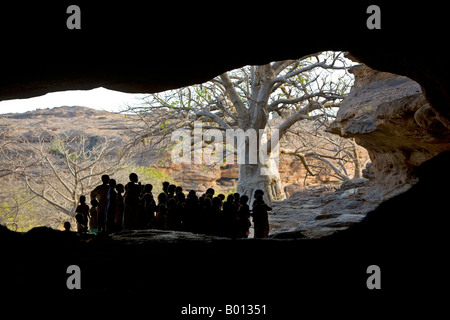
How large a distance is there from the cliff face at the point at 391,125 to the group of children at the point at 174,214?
9.26ft

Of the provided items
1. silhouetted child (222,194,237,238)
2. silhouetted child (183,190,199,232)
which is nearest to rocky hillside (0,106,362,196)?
silhouetted child (183,190,199,232)

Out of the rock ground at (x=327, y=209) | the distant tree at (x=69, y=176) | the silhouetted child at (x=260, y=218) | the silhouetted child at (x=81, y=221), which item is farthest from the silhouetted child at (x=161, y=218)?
the distant tree at (x=69, y=176)

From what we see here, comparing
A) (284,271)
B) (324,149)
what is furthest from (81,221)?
(324,149)

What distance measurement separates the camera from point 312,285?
2.55 meters

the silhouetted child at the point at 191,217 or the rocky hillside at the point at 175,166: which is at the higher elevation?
the rocky hillside at the point at 175,166

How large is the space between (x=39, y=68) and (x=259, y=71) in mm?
9903

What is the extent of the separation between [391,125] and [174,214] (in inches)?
166

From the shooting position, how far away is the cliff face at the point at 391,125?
610 cm

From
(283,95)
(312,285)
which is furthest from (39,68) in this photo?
(283,95)

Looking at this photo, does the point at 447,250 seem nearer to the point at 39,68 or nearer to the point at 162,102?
the point at 39,68

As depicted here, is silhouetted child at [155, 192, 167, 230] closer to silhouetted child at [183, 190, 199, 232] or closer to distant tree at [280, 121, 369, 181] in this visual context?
silhouetted child at [183, 190, 199, 232]

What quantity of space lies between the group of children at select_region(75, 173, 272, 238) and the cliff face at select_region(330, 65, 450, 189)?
2823 mm

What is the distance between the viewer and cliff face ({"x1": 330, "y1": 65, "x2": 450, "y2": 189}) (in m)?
6.10

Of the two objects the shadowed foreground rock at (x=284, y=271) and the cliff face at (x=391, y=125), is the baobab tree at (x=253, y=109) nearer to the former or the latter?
the cliff face at (x=391, y=125)
